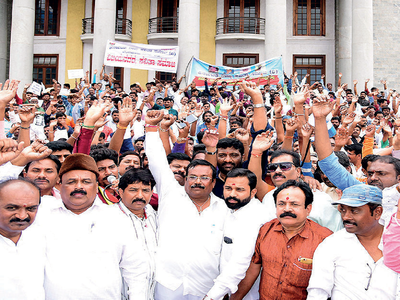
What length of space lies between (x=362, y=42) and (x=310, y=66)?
4192mm

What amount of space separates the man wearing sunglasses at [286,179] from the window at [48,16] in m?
20.3

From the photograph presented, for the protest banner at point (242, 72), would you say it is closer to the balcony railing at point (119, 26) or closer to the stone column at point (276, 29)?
the stone column at point (276, 29)

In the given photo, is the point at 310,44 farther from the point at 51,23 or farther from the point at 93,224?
the point at 93,224

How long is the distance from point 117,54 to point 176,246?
561 inches

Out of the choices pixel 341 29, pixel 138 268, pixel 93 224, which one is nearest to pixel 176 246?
pixel 138 268

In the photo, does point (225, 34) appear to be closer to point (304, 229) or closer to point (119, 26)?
point (119, 26)

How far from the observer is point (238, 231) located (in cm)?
350

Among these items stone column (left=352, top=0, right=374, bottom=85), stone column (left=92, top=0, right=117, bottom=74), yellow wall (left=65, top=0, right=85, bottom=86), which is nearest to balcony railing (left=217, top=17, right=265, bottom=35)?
stone column (left=352, top=0, right=374, bottom=85)

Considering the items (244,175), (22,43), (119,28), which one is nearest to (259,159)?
(244,175)

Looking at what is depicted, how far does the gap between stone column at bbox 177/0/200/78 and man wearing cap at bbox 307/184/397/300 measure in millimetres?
14057

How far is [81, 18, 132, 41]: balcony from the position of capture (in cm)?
2098

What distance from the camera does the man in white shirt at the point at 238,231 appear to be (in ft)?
10.8

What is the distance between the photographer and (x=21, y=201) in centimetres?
281

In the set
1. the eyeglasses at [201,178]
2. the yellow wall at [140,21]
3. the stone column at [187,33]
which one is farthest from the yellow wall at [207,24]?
the eyeglasses at [201,178]
